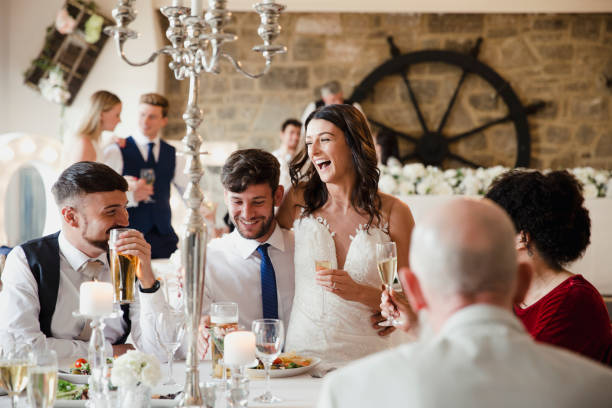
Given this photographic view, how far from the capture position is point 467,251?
104 cm

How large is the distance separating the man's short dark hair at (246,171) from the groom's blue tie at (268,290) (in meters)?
0.29

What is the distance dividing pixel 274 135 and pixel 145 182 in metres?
3.40

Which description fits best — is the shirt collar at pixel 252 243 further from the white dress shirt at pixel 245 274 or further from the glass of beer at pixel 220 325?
the glass of beer at pixel 220 325

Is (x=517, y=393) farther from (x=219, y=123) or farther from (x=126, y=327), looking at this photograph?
(x=219, y=123)

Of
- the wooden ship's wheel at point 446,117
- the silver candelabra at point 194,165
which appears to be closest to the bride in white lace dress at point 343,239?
the silver candelabra at point 194,165

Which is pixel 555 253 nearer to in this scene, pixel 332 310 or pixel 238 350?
pixel 332 310

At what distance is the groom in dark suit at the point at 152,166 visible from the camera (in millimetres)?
4711

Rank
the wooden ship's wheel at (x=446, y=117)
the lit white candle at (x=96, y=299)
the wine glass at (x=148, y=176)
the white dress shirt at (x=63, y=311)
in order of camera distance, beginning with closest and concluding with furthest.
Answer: the lit white candle at (x=96, y=299)
the white dress shirt at (x=63, y=311)
the wine glass at (x=148, y=176)
the wooden ship's wheel at (x=446, y=117)

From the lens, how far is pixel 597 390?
0.99 metres

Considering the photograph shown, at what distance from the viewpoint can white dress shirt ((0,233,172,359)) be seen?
2.16 m

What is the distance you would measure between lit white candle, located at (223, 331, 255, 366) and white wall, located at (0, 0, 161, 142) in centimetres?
572

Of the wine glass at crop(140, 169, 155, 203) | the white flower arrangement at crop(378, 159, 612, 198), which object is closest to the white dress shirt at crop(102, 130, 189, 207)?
the wine glass at crop(140, 169, 155, 203)

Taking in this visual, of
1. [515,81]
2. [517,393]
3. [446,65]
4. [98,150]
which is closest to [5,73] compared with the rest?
[98,150]

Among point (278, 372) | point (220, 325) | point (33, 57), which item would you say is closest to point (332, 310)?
point (278, 372)
